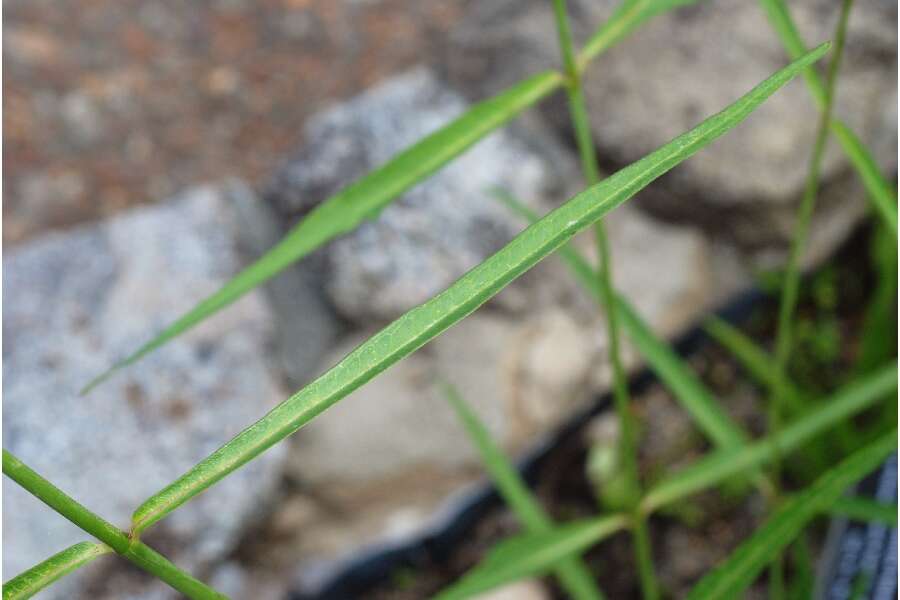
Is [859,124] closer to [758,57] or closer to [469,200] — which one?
[758,57]

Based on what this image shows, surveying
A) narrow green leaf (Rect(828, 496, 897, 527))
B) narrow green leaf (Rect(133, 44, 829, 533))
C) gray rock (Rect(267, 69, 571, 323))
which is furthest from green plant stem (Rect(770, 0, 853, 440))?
gray rock (Rect(267, 69, 571, 323))

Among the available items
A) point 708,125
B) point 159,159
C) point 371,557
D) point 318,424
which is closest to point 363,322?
point 318,424

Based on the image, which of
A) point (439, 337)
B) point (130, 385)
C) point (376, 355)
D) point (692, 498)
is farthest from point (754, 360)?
point (376, 355)

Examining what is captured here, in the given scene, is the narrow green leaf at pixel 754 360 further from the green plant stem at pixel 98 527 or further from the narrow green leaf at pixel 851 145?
the green plant stem at pixel 98 527

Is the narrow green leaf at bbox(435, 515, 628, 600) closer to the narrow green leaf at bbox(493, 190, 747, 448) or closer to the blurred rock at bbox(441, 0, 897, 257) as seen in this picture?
the narrow green leaf at bbox(493, 190, 747, 448)

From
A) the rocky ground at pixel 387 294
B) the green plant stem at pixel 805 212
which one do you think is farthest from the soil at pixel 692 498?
the green plant stem at pixel 805 212

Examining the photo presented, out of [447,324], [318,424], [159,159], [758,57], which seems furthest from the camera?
[159,159]
